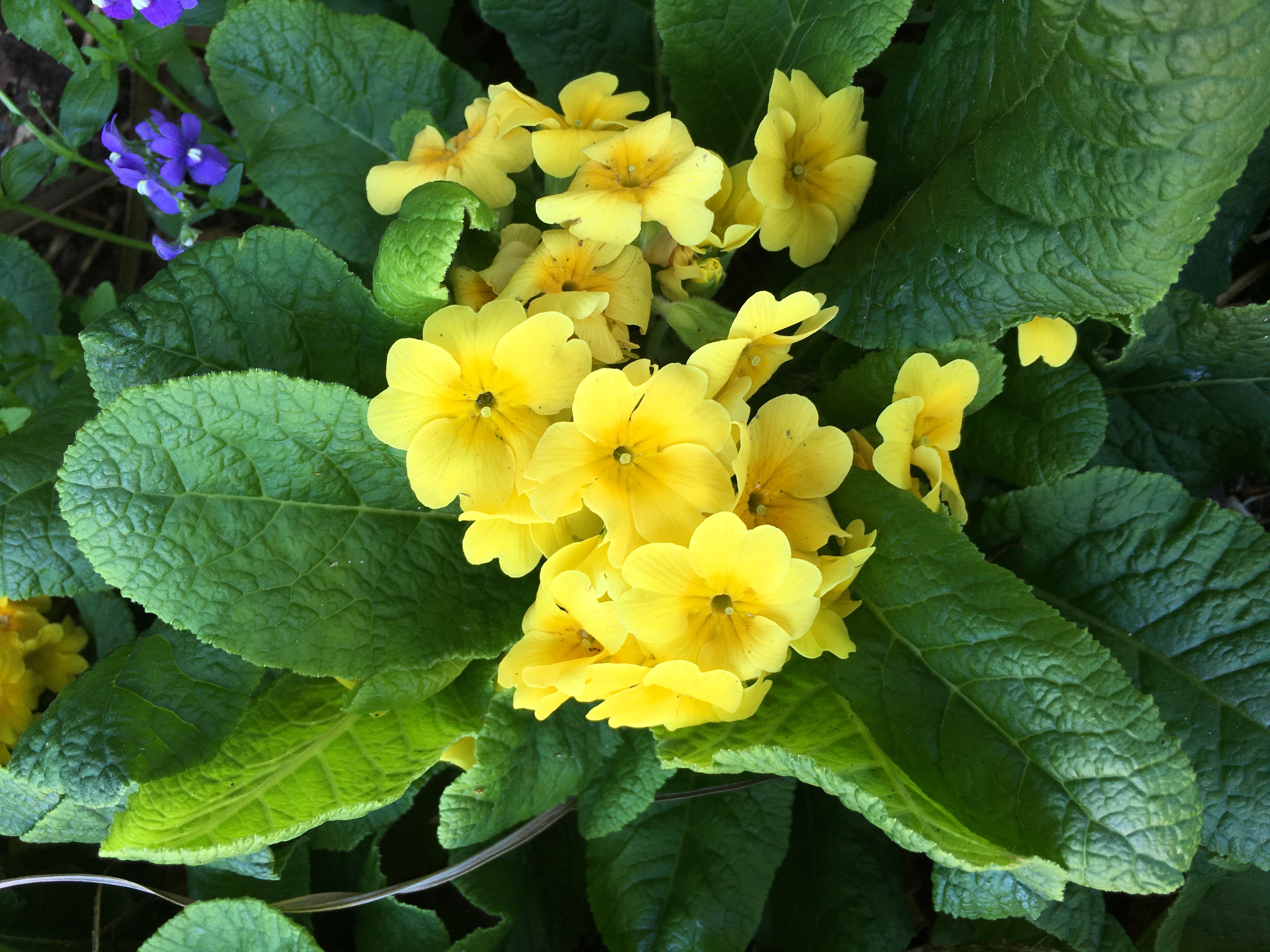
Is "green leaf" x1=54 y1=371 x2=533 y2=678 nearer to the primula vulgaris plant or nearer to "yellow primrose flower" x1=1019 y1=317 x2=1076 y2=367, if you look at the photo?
the primula vulgaris plant

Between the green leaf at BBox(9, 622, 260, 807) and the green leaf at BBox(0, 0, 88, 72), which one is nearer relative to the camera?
the green leaf at BBox(9, 622, 260, 807)

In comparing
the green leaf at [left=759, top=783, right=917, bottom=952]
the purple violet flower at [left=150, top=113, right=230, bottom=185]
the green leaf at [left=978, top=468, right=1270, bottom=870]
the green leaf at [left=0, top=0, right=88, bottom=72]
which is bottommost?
the green leaf at [left=759, top=783, right=917, bottom=952]

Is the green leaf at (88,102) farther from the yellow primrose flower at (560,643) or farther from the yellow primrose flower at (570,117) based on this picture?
the yellow primrose flower at (560,643)

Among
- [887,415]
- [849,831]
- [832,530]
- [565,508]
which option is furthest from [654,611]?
[849,831]

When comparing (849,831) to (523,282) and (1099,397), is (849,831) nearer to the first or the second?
(1099,397)

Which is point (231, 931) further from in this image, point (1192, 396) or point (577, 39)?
point (1192, 396)

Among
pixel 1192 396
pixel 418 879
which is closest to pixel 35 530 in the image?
pixel 418 879

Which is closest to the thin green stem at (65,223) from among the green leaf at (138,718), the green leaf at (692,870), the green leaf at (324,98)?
the green leaf at (324,98)

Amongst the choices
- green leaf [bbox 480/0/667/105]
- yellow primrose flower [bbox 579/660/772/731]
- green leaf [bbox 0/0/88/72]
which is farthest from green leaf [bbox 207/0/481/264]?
yellow primrose flower [bbox 579/660/772/731]
